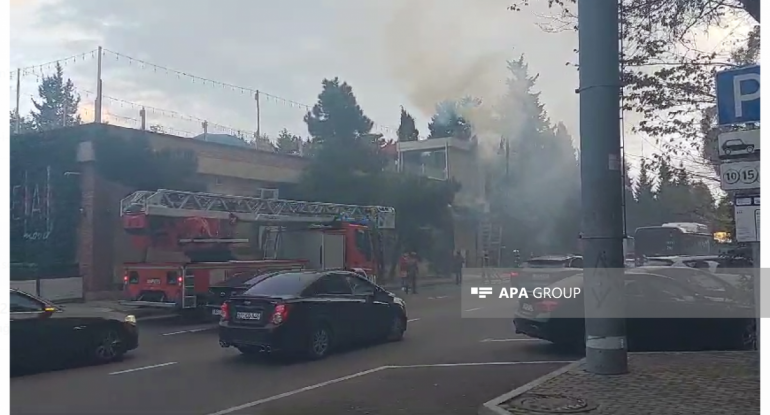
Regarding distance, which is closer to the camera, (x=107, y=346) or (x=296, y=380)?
(x=296, y=380)

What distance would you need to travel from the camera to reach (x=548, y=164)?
1120 inches

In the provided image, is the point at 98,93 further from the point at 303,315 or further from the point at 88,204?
the point at 303,315

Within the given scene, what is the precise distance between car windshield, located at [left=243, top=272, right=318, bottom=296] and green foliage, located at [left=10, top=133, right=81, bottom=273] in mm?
12374

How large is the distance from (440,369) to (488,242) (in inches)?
819

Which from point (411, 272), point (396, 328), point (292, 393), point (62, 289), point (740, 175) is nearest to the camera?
point (740, 175)

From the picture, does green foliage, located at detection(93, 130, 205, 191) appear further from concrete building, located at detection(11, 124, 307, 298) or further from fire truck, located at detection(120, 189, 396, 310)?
fire truck, located at detection(120, 189, 396, 310)

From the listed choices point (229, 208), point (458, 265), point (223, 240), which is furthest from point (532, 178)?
point (223, 240)

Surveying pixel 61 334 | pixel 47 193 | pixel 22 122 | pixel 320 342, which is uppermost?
pixel 22 122

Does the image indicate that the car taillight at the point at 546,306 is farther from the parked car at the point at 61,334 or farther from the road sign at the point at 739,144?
the parked car at the point at 61,334

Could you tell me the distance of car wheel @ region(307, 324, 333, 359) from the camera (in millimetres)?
11547

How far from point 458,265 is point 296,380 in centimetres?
2154

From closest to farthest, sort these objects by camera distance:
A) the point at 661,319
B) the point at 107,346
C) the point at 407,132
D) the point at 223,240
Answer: the point at 107,346 < the point at 661,319 < the point at 223,240 < the point at 407,132

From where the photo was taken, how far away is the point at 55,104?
33.9 m

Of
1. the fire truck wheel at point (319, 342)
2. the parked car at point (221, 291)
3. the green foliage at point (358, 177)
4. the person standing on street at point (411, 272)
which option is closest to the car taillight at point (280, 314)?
the fire truck wheel at point (319, 342)
